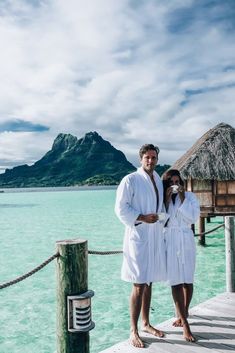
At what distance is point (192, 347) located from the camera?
12.0 feet

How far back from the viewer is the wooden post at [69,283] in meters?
3.10

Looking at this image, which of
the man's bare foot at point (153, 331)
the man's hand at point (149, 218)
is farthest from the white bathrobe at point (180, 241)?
the man's bare foot at point (153, 331)

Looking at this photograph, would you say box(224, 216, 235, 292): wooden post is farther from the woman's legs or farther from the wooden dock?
the woman's legs

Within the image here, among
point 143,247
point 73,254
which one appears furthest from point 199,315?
point 73,254

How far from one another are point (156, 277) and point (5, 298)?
6606 mm

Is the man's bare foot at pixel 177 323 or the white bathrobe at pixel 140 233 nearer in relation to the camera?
the white bathrobe at pixel 140 233

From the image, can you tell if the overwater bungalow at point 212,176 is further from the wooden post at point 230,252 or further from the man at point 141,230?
the man at point 141,230

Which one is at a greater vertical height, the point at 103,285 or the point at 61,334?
the point at 61,334

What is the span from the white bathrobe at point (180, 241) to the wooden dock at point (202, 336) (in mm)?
623

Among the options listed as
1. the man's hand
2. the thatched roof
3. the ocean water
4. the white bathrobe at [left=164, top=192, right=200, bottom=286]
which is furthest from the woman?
the thatched roof

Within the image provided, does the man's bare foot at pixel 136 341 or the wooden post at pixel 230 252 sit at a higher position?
the wooden post at pixel 230 252

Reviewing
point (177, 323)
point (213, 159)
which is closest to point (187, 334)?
point (177, 323)

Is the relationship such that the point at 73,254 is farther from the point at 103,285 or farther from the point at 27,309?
the point at 103,285

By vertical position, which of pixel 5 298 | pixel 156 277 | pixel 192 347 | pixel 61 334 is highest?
pixel 156 277
